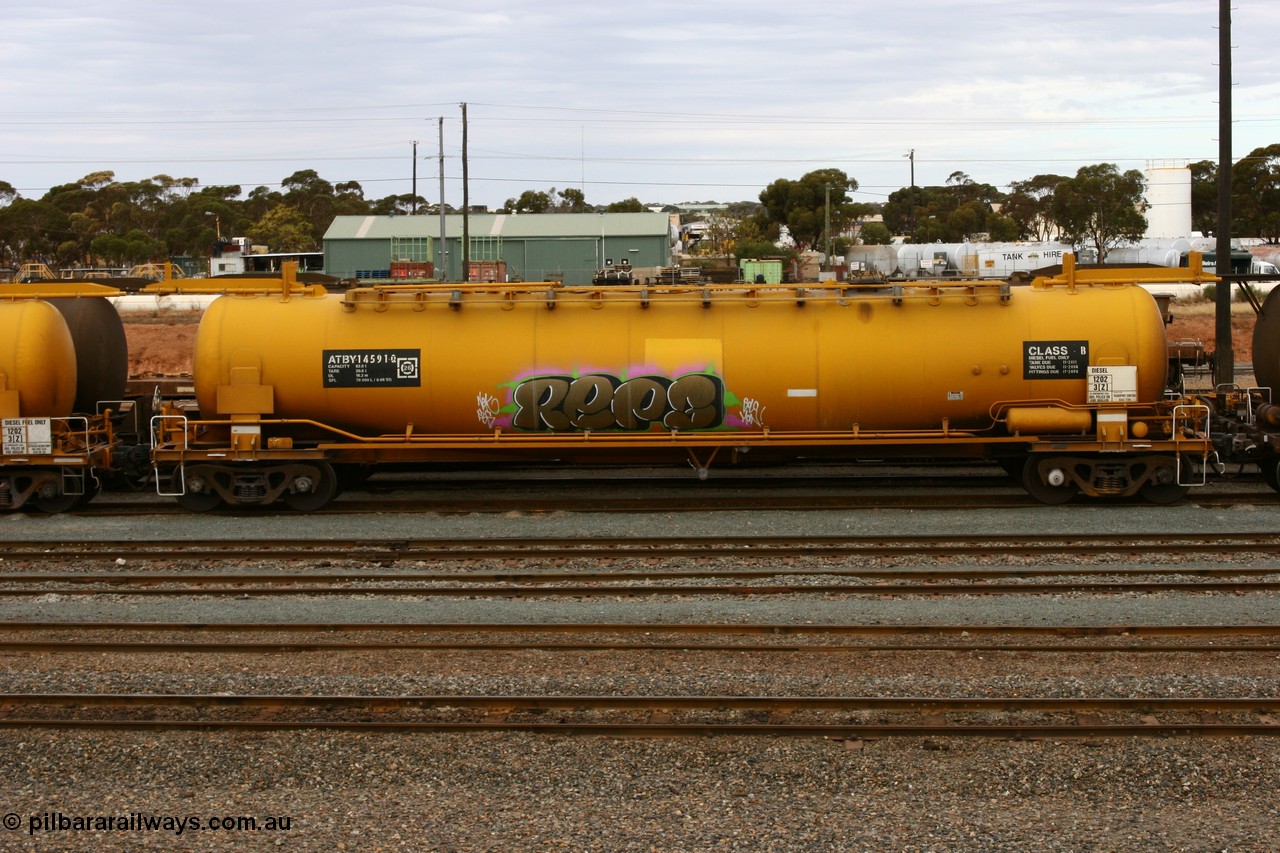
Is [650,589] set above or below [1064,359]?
below

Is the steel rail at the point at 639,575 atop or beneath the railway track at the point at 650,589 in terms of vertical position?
atop

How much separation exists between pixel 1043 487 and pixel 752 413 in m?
4.53

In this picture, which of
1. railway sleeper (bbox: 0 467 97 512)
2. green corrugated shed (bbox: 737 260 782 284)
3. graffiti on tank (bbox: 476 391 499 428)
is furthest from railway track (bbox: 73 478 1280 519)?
green corrugated shed (bbox: 737 260 782 284)

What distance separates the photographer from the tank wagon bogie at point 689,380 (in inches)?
672

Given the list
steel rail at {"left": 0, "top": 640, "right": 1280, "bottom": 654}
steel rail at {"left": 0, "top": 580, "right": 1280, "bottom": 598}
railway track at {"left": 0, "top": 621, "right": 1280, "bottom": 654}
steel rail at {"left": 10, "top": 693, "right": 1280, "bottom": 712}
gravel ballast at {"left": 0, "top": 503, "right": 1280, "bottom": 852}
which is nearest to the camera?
gravel ballast at {"left": 0, "top": 503, "right": 1280, "bottom": 852}

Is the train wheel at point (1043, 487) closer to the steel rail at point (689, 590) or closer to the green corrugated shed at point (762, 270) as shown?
the steel rail at point (689, 590)

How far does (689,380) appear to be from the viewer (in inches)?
675

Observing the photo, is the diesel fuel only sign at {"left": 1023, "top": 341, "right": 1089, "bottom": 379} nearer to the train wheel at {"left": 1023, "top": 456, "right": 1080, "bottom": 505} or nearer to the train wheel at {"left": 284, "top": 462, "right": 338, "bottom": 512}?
the train wheel at {"left": 1023, "top": 456, "right": 1080, "bottom": 505}

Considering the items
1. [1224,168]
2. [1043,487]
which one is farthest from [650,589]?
[1224,168]

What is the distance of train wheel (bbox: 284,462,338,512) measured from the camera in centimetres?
1744

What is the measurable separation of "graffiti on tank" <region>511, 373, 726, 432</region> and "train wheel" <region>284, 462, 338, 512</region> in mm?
3015

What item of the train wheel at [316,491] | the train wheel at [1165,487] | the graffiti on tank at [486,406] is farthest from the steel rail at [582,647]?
the train wheel at [1165,487]

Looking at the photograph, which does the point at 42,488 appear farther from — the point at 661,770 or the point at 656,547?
the point at 661,770

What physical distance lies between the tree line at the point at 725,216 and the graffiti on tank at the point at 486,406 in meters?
57.3
